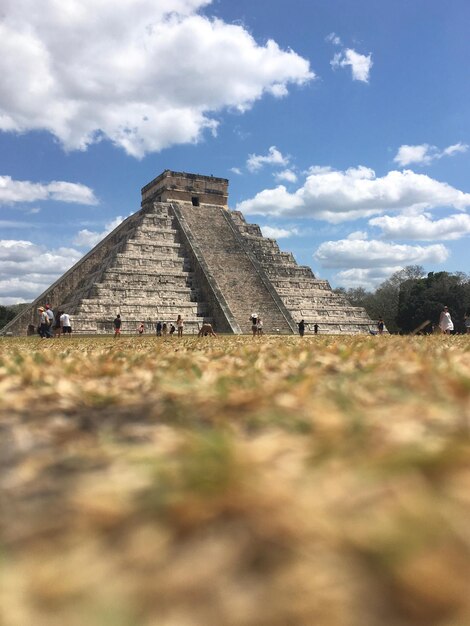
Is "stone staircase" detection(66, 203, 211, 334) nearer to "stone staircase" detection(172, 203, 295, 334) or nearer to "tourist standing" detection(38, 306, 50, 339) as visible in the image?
"stone staircase" detection(172, 203, 295, 334)

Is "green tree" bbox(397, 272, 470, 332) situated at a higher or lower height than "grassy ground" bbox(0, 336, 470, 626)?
higher

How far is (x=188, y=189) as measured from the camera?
1245 inches

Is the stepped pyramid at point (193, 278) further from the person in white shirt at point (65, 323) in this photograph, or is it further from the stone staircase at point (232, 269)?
the person in white shirt at point (65, 323)

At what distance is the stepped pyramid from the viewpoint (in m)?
23.2

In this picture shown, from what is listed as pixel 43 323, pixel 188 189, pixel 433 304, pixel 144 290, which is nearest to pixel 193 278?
pixel 144 290

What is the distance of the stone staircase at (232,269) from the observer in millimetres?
24750

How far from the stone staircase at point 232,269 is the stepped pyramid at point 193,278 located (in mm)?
51

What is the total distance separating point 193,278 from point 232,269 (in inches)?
87.8

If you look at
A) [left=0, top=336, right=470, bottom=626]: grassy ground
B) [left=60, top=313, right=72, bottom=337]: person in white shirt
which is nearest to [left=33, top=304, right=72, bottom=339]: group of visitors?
[left=60, top=313, right=72, bottom=337]: person in white shirt

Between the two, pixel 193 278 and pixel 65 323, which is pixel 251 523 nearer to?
pixel 65 323

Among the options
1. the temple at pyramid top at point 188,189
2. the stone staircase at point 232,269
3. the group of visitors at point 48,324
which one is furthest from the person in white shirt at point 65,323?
the temple at pyramid top at point 188,189

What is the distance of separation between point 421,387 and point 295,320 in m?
23.9

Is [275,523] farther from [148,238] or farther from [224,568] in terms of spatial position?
[148,238]

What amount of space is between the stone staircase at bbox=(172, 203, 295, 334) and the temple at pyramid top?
59cm
